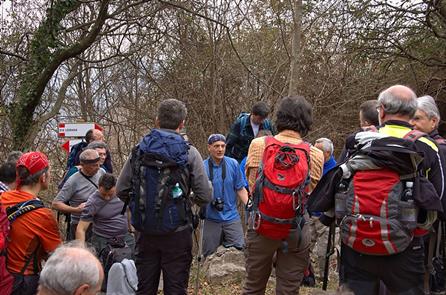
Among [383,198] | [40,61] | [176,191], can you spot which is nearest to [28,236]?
[176,191]

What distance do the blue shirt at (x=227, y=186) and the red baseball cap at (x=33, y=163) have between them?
2727 millimetres

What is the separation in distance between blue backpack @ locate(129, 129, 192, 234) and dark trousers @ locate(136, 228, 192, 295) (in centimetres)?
13

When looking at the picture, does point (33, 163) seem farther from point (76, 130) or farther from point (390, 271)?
point (76, 130)

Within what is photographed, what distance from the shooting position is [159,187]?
382cm

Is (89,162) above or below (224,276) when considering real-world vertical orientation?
above

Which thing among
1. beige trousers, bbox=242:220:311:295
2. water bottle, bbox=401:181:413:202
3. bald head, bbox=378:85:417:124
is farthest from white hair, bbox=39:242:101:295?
bald head, bbox=378:85:417:124

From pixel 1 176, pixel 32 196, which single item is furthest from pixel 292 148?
pixel 1 176

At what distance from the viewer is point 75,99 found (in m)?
18.3

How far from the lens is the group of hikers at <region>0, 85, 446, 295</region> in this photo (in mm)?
3115

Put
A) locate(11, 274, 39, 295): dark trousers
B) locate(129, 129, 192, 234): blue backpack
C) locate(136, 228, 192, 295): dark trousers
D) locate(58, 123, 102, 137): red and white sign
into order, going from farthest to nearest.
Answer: locate(58, 123, 102, 137): red and white sign → locate(136, 228, 192, 295): dark trousers → locate(129, 129, 192, 234): blue backpack → locate(11, 274, 39, 295): dark trousers

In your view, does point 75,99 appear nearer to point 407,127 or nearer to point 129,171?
point 129,171

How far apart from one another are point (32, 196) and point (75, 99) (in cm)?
1523

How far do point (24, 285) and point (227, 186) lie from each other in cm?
323

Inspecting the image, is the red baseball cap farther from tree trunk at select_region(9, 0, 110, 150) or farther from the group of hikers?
tree trunk at select_region(9, 0, 110, 150)
